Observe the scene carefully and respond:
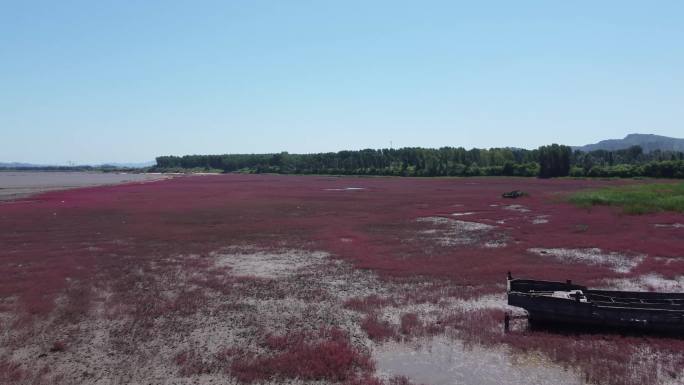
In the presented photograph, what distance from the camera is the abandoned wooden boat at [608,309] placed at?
14.7 metres

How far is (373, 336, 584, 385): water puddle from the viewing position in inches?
480

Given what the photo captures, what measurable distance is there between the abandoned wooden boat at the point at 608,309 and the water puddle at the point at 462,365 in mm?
2403

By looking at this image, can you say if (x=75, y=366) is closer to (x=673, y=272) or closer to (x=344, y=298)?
(x=344, y=298)

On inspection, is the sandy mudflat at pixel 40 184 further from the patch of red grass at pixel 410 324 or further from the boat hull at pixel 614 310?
the boat hull at pixel 614 310

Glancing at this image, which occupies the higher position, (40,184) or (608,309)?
(40,184)

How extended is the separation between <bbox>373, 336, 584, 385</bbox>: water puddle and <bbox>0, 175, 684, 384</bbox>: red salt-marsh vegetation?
0.13 meters

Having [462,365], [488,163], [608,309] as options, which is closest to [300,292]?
[462,365]

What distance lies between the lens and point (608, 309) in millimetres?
15125

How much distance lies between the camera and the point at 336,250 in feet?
95.0

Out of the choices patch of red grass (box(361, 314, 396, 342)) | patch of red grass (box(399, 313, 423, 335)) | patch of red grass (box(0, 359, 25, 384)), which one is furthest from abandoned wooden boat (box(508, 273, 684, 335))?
patch of red grass (box(0, 359, 25, 384))

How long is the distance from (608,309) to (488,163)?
138 meters

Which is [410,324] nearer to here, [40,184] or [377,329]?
[377,329]

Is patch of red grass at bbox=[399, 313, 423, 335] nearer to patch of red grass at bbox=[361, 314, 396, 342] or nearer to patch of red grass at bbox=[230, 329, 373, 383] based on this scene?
patch of red grass at bbox=[361, 314, 396, 342]

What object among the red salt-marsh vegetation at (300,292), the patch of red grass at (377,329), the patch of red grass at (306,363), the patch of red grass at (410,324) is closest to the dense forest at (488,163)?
the red salt-marsh vegetation at (300,292)
